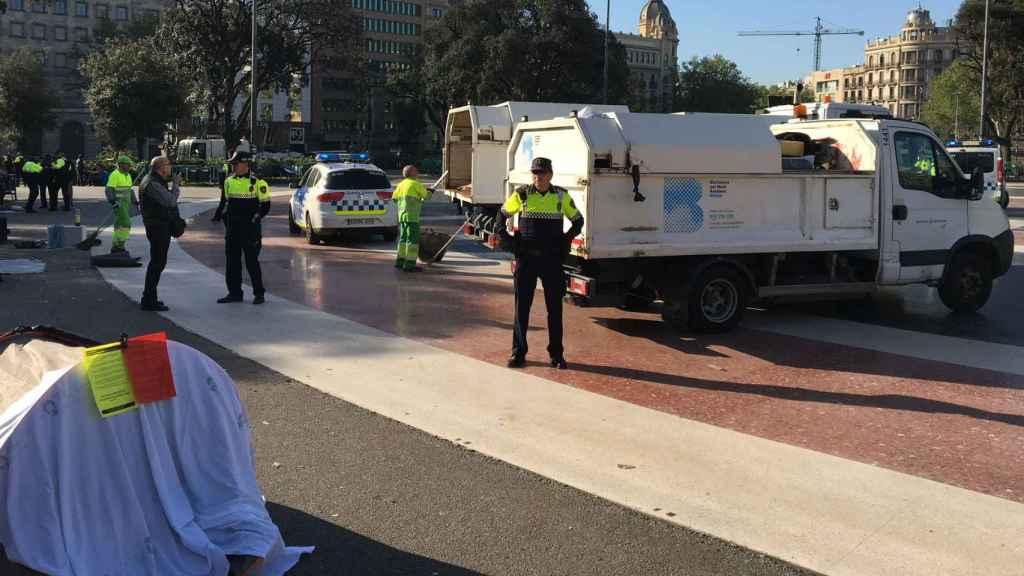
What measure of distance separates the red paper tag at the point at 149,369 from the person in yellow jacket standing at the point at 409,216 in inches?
413

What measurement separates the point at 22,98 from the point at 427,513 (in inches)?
3087

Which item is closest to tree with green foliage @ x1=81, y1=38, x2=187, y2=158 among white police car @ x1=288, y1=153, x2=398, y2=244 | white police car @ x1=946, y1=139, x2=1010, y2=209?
white police car @ x1=288, y1=153, x2=398, y2=244

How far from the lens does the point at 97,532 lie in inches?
143

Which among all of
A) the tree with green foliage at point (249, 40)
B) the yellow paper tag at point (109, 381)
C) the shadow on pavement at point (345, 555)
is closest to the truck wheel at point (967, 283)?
the shadow on pavement at point (345, 555)

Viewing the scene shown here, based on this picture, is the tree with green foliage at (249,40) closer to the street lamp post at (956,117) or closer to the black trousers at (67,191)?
the black trousers at (67,191)

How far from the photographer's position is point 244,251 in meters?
11.4

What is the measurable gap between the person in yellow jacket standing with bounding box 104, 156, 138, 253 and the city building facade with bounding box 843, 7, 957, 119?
17410 centimetres

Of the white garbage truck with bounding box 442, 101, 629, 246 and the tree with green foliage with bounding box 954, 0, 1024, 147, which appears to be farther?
the tree with green foliage with bounding box 954, 0, 1024, 147

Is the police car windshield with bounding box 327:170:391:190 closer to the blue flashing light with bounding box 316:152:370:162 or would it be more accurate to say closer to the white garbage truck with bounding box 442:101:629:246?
the blue flashing light with bounding box 316:152:370:162

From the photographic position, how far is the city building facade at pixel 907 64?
177 metres

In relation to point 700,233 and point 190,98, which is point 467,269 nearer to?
point 700,233

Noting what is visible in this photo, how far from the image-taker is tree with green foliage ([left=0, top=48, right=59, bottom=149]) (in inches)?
2768

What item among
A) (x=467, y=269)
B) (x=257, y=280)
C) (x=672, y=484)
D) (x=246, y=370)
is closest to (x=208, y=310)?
(x=257, y=280)

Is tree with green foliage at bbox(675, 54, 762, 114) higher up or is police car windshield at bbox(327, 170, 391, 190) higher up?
tree with green foliage at bbox(675, 54, 762, 114)
